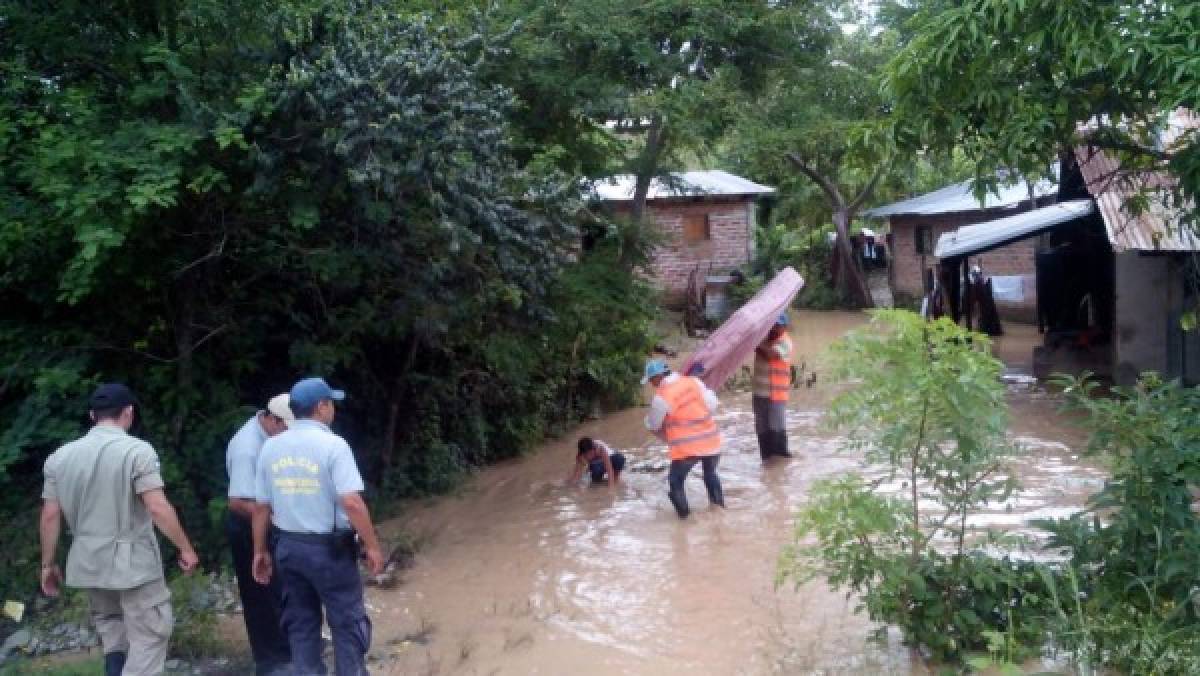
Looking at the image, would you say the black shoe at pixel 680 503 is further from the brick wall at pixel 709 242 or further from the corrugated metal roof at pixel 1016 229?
the brick wall at pixel 709 242

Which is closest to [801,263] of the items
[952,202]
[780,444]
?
[952,202]

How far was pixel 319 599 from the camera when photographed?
5516 mm

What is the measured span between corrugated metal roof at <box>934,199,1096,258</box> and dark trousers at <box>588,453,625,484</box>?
23.9 ft

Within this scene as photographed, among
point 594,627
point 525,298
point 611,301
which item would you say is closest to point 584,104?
point 611,301

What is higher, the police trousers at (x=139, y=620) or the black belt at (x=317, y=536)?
the black belt at (x=317, y=536)

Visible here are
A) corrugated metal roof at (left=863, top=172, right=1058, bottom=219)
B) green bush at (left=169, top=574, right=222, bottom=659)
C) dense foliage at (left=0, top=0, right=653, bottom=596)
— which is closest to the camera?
green bush at (left=169, top=574, right=222, bottom=659)

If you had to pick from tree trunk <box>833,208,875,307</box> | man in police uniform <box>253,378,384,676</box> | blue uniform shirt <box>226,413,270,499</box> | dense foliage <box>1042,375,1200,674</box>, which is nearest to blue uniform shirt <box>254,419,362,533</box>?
man in police uniform <box>253,378,384,676</box>

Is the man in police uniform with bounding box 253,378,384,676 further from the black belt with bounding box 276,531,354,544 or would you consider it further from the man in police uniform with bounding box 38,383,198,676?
the man in police uniform with bounding box 38,383,198,676

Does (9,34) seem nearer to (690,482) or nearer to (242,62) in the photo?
(242,62)

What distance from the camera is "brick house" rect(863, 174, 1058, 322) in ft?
75.6

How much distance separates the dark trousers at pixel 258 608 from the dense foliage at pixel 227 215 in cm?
156

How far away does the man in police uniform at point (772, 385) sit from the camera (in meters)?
11.3

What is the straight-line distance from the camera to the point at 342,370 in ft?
34.7

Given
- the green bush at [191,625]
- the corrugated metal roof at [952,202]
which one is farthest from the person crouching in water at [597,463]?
the corrugated metal roof at [952,202]
